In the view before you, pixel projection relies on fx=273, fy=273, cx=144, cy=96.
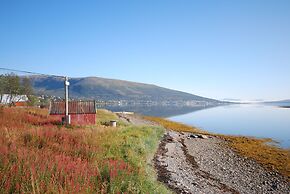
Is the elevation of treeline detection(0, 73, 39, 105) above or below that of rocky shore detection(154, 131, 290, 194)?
above

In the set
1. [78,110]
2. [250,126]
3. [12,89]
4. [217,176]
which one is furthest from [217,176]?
[12,89]

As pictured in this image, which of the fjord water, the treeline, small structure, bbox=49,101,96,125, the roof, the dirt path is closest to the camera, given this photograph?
the dirt path

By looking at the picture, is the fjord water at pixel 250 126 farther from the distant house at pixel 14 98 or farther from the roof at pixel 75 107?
the distant house at pixel 14 98

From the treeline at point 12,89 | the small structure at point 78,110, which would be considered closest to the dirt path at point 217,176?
the small structure at point 78,110

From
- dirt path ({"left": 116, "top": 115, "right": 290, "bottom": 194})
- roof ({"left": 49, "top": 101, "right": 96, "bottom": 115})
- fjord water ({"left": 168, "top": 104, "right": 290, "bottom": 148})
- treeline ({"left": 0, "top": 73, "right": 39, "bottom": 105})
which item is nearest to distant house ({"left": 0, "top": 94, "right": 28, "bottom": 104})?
treeline ({"left": 0, "top": 73, "right": 39, "bottom": 105})

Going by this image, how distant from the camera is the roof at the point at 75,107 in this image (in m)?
35.1

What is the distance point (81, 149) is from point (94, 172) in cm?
328

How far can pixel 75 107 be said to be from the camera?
35625 mm

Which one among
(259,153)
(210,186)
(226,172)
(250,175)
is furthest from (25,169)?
(259,153)

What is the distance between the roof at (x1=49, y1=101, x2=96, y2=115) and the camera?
35.1 metres

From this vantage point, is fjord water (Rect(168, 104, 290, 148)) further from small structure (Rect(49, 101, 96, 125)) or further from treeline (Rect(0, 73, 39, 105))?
treeline (Rect(0, 73, 39, 105))

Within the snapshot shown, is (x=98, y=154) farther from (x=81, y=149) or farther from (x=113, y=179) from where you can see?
(x=113, y=179)

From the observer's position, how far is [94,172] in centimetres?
673

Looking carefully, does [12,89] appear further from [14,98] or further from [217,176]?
[217,176]
